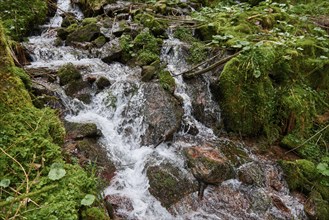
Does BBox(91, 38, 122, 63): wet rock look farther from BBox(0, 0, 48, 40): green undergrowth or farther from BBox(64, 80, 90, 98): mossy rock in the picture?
BBox(0, 0, 48, 40): green undergrowth

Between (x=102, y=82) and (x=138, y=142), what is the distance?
1487 millimetres

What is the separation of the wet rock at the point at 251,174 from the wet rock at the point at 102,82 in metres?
2.95

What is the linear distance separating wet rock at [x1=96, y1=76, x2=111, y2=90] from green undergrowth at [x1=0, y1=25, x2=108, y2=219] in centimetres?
242

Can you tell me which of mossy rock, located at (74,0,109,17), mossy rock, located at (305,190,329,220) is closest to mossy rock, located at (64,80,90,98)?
mossy rock, located at (74,0,109,17)

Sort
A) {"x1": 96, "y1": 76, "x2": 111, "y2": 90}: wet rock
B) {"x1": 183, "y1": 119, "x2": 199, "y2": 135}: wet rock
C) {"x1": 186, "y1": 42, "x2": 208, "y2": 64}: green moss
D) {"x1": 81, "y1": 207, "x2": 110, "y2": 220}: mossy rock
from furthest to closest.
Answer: {"x1": 186, "y1": 42, "x2": 208, "y2": 64}: green moss → {"x1": 96, "y1": 76, "x2": 111, "y2": 90}: wet rock → {"x1": 183, "y1": 119, "x2": 199, "y2": 135}: wet rock → {"x1": 81, "y1": 207, "x2": 110, "y2": 220}: mossy rock

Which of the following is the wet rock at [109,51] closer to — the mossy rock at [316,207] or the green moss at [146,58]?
the green moss at [146,58]

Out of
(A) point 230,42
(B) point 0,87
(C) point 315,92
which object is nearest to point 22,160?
(B) point 0,87

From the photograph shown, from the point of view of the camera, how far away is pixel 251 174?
458 centimetres

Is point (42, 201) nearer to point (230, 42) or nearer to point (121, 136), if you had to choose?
point (121, 136)

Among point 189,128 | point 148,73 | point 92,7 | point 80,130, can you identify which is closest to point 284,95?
point 189,128

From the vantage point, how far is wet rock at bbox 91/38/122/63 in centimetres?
635

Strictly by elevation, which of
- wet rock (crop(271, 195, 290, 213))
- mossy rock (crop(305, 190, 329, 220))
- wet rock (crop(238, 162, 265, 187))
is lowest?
mossy rock (crop(305, 190, 329, 220))

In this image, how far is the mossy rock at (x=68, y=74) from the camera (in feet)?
17.4

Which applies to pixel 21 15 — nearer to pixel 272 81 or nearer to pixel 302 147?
pixel 272 81
